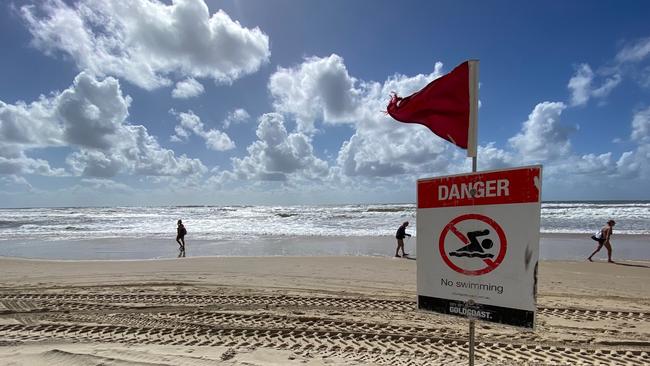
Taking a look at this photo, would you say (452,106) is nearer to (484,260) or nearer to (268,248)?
(484,260)

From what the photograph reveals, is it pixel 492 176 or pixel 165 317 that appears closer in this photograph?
pixel 492 176

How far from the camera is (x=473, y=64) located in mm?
3109

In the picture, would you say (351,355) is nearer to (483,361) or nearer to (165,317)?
(483,361)

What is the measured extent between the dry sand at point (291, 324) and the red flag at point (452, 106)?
116 inches

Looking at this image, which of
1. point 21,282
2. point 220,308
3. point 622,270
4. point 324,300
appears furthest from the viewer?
point 622,270

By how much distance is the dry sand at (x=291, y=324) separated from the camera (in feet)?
16.1

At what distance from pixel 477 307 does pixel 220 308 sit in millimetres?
5557

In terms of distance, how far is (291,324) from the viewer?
6141mm

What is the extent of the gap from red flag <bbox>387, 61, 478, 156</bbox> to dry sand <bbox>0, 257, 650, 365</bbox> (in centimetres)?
295

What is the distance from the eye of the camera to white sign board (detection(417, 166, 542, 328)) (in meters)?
2.53

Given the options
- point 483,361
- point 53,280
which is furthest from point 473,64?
point 53,280

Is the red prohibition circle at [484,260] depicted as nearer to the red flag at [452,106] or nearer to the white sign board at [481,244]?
the white sign board at [481,244]

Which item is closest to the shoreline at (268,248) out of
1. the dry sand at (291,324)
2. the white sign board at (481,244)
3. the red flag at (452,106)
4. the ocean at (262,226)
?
the ocean at (262,226)

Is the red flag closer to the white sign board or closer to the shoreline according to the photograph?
the white sign board
